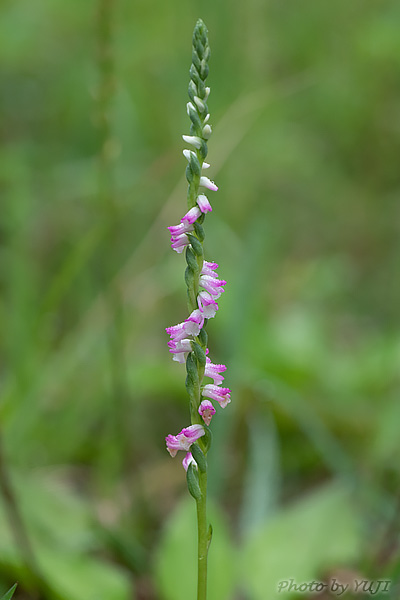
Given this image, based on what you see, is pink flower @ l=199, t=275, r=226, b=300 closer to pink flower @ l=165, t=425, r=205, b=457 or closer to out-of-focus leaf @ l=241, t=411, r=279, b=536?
pink flower @ l=165, t=425, r=205, b=457

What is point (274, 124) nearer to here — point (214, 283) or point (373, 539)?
point (373, 539)

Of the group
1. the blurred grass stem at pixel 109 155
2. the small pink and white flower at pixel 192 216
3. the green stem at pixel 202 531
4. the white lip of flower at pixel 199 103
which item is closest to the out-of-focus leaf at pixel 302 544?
the blurred grass stem at pixel 109 155

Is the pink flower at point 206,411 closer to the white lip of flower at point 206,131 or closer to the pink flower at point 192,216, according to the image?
the pink flower at point 192,216

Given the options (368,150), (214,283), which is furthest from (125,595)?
(368,150)

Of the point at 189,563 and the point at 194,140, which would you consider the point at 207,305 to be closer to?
the point at 194,140

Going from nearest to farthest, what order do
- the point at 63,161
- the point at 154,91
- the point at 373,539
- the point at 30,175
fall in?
the point at 373,539 → the point at 30,175 → the point at 63,161 → the point at 154,91

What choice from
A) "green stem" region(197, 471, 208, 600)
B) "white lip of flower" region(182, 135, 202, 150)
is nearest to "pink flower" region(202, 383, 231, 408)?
"green stem" region(197, 471, 208, 600)
